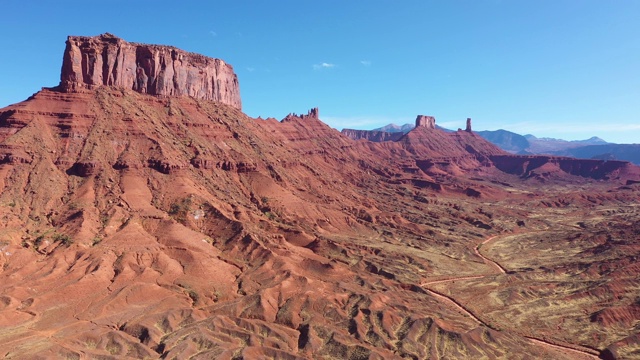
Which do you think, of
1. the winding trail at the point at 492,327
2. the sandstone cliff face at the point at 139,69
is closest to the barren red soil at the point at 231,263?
the winding trail at the point at 492,327

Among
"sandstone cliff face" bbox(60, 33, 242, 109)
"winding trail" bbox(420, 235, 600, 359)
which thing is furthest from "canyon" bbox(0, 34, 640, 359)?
"sandstone cliff face" bbox(60, 33, 242, 109)

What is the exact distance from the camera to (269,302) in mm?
84625

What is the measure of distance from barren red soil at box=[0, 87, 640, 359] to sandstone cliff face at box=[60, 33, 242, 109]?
5.52m

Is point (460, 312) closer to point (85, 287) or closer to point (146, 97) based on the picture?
point (85, 287)

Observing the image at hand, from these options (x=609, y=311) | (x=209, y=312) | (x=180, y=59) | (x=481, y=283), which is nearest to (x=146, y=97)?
(x=180, y=59)

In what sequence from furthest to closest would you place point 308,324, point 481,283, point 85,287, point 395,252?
point 395,252
point 481,283
point 85,287
point 308,324

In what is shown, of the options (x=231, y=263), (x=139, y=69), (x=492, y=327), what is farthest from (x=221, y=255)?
(x=139, y=69)

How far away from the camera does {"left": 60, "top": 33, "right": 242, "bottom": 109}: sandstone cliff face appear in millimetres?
141750

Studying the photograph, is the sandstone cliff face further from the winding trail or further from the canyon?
the winding trail

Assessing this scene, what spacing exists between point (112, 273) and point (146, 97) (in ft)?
282

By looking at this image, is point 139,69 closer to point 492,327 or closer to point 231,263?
point 231,263

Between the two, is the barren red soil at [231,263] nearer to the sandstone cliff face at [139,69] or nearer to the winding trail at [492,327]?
the winding trail at [492,327]

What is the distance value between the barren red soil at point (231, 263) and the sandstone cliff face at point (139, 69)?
5.52 m

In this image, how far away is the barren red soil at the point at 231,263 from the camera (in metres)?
73.9
